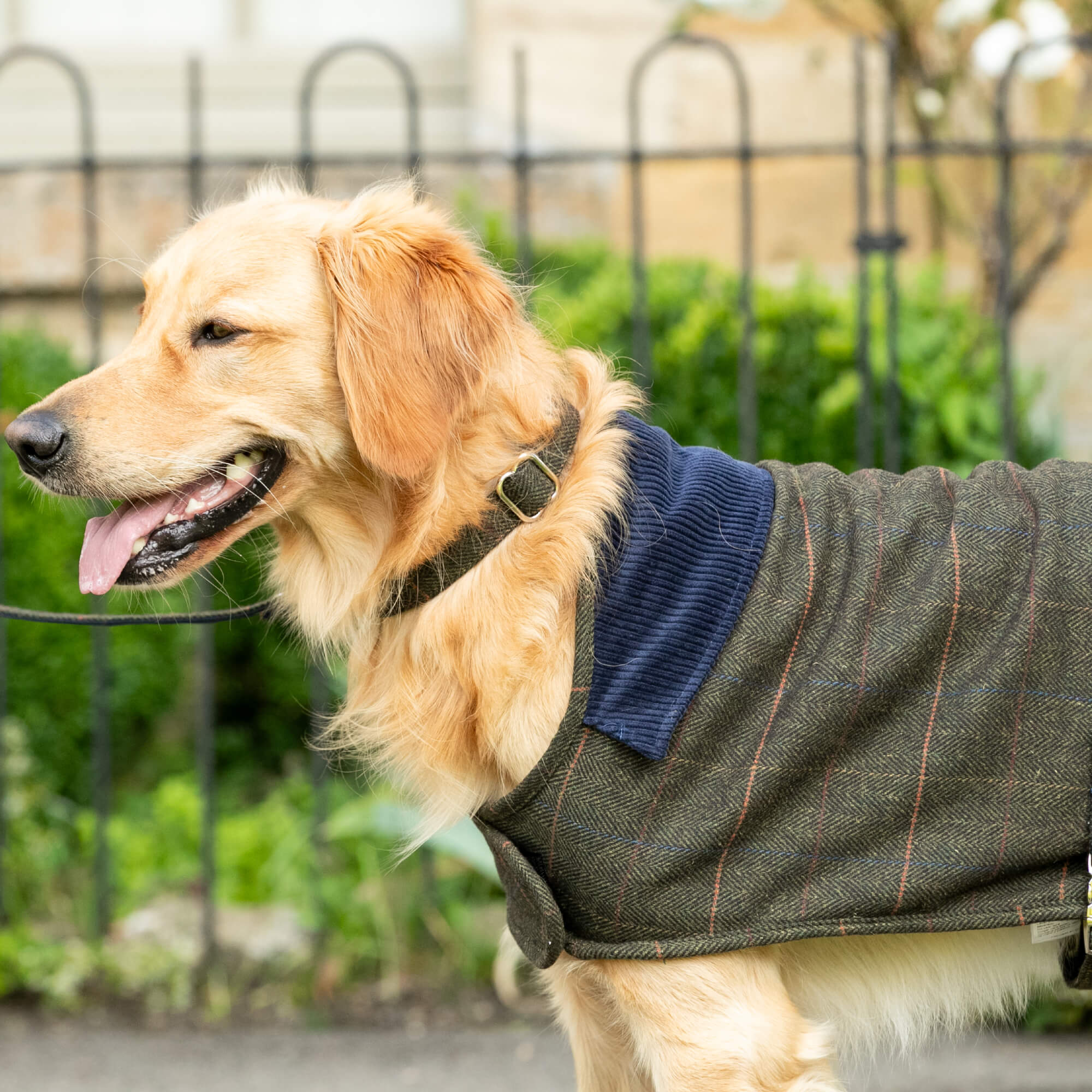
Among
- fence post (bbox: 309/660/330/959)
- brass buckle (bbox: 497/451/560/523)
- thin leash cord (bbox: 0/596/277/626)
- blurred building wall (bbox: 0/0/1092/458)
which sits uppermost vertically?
blurred building wall (bbox: 0/0/1092/458)

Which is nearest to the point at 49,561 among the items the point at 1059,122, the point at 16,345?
the point at 16,345

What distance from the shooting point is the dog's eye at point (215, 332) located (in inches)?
81.1

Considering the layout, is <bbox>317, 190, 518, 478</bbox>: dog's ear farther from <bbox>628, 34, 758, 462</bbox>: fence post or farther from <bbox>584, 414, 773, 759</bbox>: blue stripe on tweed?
<bbox>628, 34, 758, 462</bbox>: fence post

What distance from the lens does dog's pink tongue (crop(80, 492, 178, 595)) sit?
2037 mm

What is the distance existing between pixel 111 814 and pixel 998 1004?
3291mm

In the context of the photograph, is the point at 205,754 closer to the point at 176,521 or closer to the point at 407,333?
the point at 176,521

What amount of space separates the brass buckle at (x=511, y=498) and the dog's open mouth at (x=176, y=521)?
403 mm

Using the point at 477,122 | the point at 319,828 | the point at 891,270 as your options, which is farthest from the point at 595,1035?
the point at 477,122

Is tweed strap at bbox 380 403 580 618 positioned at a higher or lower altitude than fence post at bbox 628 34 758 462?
lower

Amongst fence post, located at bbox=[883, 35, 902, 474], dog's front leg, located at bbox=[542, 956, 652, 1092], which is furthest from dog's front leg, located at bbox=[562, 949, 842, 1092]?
fence post, located at bbox=[883, 35, 902, 474]

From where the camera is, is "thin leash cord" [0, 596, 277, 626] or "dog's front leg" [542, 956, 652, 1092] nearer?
"dog's front leg" [542, 956, 652, 1092]

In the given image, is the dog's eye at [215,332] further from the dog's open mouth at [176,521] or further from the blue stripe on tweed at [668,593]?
the blue stripe on tweed at [668,593]

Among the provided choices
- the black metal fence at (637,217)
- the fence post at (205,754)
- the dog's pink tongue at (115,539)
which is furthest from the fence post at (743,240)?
the dog's pink tongue at (115,539)

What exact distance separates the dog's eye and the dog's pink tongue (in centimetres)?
28
